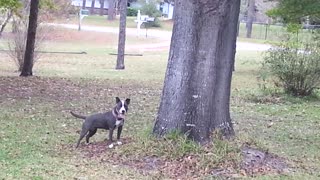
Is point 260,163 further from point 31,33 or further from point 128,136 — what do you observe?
point 31,33

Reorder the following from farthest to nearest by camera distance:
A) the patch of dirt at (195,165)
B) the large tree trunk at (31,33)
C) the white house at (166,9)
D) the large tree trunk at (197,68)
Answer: the white house at (166,9) < the large tree trunk at (31,33) < the large tree trunk at (197,68) < the patch of dirt at (195,165)

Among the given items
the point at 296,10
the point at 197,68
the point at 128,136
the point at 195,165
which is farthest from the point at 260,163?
the point at 296,10

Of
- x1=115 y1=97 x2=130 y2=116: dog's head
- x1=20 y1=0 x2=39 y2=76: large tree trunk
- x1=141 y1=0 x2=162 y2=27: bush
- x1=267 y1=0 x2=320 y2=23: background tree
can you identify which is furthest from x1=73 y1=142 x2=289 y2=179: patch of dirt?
x1=141 y1=0 x2=162 y2=27: bush

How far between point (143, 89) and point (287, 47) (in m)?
3.87

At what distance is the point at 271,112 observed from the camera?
11750 millimetres

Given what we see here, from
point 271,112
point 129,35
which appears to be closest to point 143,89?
point 271,112

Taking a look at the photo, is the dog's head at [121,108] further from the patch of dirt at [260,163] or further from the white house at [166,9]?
the white house at [166,9]

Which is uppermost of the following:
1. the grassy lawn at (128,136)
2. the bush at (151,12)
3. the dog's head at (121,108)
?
the bush at (151,12)

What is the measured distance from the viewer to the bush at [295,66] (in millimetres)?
13812

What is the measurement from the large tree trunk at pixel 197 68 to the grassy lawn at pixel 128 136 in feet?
0.91

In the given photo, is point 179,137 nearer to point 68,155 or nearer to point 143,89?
point 68,155

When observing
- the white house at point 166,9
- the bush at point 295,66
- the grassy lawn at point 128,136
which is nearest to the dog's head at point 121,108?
the grassy lawn at point 128,136

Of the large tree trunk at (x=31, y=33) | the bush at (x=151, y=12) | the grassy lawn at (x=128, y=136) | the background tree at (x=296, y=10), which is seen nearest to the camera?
the grassy lawn at (x=128, y=136)

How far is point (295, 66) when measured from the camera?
1387cm
